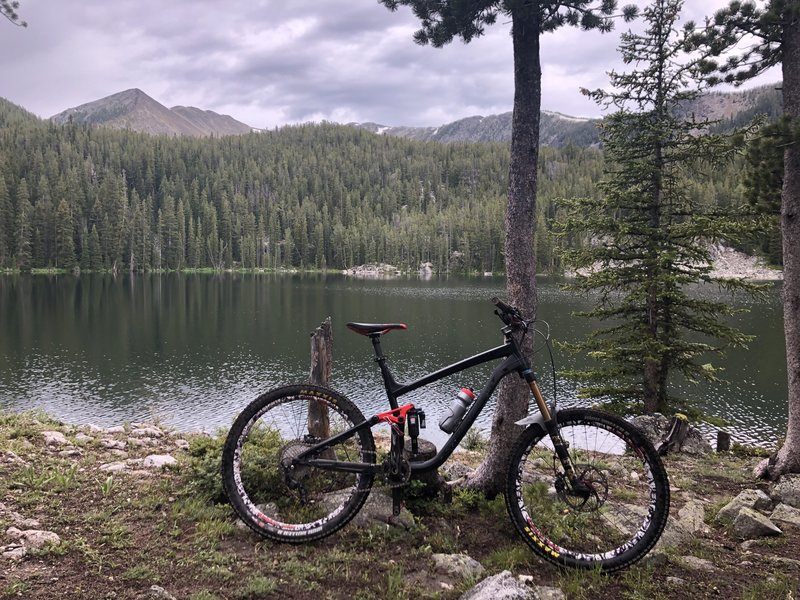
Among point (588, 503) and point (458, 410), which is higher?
point (458, 410)

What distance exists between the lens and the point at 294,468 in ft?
17.2

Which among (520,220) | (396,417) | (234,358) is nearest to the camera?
(396,417)

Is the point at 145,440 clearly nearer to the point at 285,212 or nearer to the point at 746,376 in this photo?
the point at 746,376

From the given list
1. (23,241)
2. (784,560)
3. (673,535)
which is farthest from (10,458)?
(23,241)

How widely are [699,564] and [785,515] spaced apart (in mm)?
2357

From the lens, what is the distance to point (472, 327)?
153ft

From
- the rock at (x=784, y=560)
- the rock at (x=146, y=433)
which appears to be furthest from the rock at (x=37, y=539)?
the rock at (x=784, y=560)

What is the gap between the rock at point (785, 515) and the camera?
595cm

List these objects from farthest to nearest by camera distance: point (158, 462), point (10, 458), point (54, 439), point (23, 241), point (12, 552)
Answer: point (23, 241) → point (54, 439) → point (158, 462) → point (10, 458) → point (12, 552)

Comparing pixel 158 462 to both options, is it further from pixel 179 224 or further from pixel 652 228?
pixel 179 224

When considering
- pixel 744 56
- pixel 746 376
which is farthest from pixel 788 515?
pixel 746 376

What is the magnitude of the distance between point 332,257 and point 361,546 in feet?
533

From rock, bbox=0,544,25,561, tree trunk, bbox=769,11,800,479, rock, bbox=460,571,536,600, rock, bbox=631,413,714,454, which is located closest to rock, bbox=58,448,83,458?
rock, bbox=0,544,25,561

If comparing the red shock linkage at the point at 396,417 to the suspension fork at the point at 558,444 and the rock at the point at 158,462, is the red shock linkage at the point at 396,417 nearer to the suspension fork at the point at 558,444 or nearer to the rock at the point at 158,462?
the suspension fork at the point at 558,444
